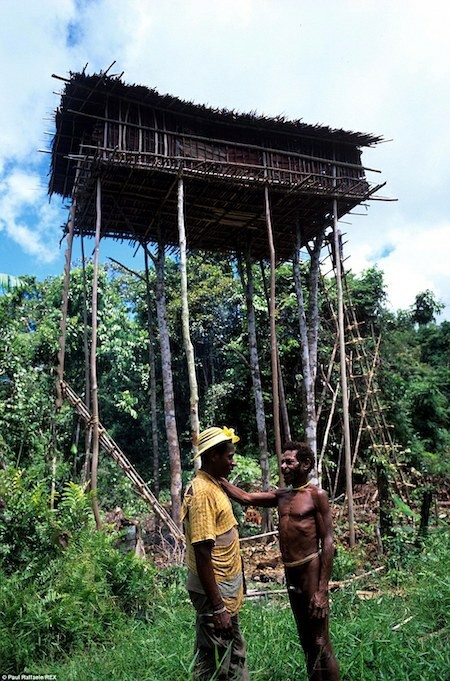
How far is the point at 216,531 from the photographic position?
115 inches

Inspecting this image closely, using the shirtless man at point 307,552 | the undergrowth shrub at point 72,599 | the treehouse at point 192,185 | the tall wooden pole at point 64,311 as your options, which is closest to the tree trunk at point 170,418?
the treehouse at point 192,185

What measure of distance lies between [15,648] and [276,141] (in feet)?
38.2

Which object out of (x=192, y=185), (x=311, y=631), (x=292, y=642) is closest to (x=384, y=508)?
(x=292, y=642)

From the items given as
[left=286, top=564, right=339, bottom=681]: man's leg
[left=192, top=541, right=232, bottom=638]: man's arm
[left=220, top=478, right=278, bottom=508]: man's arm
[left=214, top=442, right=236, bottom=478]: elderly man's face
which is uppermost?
[left=214, top=442, right=236, bottom=478]: elderly man's face

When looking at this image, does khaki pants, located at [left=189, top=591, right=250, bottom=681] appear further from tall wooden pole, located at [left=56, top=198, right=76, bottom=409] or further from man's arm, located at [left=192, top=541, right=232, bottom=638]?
tall wooden pole, located at [left=56, top=198, right=76, bottom=409]

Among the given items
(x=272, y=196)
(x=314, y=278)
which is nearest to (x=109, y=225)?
(x=272, y=196)

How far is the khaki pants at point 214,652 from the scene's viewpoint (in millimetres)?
2787

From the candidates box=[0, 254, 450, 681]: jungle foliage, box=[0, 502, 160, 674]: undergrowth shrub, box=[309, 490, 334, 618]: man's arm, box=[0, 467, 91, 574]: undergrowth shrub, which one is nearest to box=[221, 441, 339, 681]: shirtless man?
box=[309, 490, 334, 618]: man's arm

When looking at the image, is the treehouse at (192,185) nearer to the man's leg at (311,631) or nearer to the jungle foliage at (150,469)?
the jungle foliage at (150,469)

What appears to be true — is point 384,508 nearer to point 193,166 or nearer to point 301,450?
point 301,450

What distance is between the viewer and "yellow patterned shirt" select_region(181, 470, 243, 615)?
2.83 metres

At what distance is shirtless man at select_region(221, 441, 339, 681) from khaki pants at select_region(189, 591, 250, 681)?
677mm

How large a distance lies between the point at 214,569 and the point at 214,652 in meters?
0.46

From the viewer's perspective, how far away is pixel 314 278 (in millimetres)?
13305
